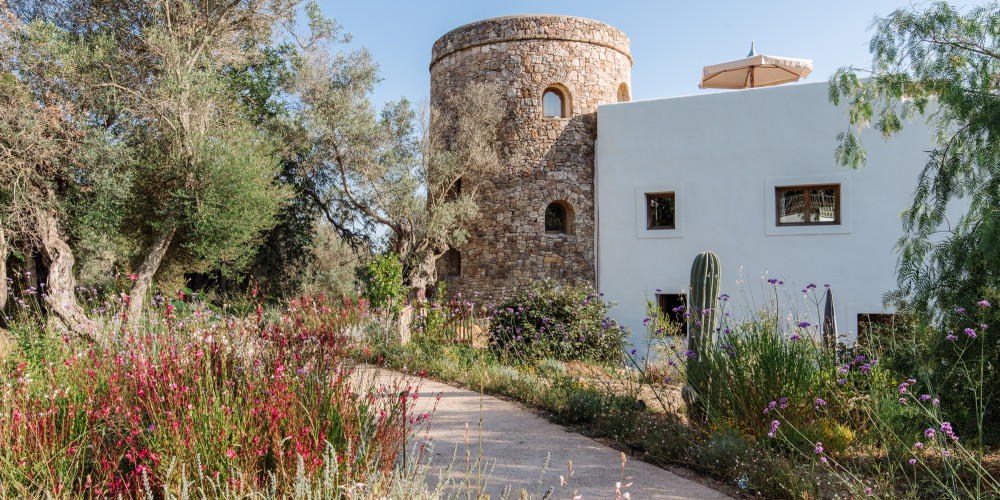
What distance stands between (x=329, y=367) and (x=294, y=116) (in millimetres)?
10837

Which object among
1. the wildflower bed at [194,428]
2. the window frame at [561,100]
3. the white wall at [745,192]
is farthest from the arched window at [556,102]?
the wildflower bed at [194,428]

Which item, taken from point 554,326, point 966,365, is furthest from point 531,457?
point 554,326

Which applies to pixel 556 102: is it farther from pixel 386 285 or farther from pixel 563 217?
pixel 386 285

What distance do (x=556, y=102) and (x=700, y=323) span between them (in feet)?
32.6

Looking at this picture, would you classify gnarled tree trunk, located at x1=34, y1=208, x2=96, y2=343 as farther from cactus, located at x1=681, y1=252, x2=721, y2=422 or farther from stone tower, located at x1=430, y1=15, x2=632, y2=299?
cactus, located at x1=681, y1=252, x2=721, y2=422

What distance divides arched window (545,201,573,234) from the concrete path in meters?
8.70

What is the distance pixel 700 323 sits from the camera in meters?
5.33

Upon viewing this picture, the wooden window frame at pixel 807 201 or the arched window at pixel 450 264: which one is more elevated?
the wooden window frame at pixel 807 201

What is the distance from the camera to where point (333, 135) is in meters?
13.2

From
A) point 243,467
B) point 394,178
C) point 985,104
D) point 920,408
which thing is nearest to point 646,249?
point 394,178

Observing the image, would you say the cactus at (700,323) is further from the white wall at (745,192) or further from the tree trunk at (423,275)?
the tree trunk at (423,275)

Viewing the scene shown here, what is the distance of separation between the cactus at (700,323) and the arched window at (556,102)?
9.07 metres

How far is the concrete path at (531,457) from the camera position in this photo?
12.0 feet

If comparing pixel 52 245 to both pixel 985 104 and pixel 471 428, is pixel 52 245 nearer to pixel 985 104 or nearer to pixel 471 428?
pixel 471 428
